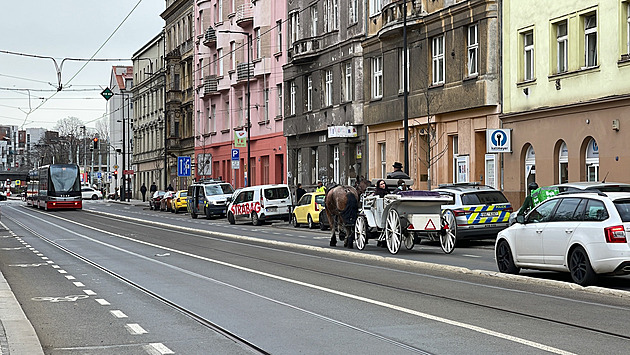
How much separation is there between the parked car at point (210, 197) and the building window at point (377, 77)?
1145 cm

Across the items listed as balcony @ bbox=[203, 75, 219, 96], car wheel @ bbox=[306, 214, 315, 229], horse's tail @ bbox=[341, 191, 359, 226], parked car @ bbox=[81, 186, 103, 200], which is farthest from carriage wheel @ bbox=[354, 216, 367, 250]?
parked car @ bbox=[81, 186, 103, 200]

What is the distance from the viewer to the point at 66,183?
7112 cm

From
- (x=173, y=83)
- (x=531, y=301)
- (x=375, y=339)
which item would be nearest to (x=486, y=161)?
(x=531, y=301)

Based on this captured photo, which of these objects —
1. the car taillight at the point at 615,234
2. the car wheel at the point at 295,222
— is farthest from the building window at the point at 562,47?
the car taillight at the point at 615,234

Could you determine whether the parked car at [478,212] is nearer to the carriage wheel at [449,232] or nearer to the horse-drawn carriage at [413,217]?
the horse-drawn carriage at [413,217]

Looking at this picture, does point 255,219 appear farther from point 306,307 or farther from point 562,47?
point 306,307

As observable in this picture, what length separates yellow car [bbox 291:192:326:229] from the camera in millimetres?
39219

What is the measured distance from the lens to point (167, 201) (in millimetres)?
68500

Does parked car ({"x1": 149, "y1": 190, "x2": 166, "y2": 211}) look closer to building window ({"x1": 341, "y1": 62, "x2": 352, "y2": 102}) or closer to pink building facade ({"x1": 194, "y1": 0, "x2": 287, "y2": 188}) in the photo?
pink building facade ({"x1": 194, "y1": 0, "x2": 287, "y2": 188})

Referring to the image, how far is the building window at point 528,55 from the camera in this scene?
34.2 m

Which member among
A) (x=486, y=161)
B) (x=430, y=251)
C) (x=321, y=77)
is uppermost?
(x=321, y=77)

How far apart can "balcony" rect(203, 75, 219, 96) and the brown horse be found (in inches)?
1895

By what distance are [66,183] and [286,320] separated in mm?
61765

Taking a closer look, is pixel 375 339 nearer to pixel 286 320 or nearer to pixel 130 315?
pixel 286 320
